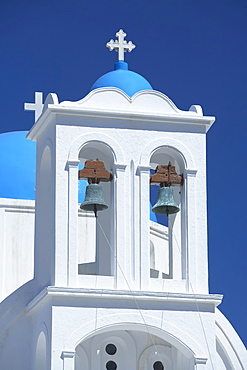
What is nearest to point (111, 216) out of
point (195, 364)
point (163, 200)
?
point (163, 200)

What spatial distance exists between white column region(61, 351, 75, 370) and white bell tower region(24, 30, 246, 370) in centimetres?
1

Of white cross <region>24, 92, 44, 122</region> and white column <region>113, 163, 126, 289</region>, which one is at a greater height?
white cross <region>24, 92, 44, 122</region>

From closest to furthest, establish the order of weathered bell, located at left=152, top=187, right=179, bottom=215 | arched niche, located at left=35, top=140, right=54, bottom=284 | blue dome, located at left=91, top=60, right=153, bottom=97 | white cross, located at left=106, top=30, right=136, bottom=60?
1. weathered bell, located at left=152, top=187, right=179, bottom=215
2. arched niche, located at left=35, top=140, right=54, bottom=284
3. white cross, located at left=106, top=30, right=136, bottom=60
4. blue dome, located at left=91, top=60, right=153, bottom=97

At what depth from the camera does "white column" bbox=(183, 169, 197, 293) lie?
2306 centimetres

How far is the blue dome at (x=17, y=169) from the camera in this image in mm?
27484

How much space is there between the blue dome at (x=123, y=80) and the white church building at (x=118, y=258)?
1.90 metres

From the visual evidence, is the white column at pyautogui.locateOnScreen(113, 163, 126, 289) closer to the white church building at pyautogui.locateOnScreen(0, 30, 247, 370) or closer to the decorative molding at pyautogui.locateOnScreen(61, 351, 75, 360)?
the white church building at pyautogui.locateOnScreen(0, 30, 247, 370)

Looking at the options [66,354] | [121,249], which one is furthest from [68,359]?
[121,249]

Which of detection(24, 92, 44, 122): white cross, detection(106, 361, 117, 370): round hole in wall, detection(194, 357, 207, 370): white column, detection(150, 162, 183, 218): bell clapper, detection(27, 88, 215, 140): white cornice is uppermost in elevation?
detection(24, 92, 44, 122): white cross

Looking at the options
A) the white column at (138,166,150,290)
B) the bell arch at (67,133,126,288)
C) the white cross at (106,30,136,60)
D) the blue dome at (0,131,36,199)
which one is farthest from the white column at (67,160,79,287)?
the blue dome at (0,131,36,199)

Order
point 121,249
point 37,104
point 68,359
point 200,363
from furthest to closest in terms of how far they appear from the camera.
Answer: point 37,104 < point 121,249 < point 200,363 < point 68,359

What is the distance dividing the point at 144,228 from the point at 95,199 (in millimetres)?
819

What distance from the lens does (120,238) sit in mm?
22953

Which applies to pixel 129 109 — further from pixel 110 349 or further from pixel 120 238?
pixel 110 349
